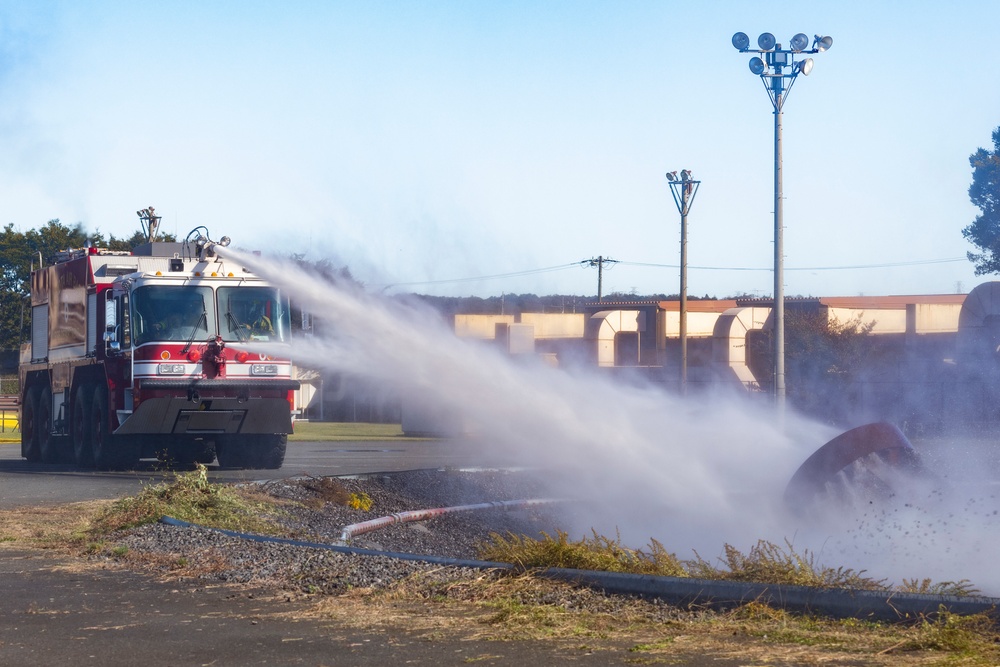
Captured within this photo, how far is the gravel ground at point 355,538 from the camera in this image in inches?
336

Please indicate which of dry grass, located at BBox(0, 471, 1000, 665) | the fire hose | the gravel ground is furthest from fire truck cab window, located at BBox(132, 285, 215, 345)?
dry grass, located at BBox(0, 471, 1000, 665)

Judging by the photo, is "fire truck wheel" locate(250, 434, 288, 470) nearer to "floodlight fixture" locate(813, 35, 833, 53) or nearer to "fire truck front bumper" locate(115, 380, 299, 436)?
"fire truck front bumper" locate(115, 380, 299, 436)

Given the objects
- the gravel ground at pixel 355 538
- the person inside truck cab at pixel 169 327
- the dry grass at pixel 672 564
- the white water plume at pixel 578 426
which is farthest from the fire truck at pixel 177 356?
the dry grass at pixel 672 564

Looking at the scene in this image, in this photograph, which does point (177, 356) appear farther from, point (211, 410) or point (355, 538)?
point (355, 538)

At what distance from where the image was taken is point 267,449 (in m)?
20.5

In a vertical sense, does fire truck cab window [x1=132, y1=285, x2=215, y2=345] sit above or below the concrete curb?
above

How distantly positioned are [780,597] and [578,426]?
30.1ft

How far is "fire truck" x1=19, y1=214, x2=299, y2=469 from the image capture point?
60.9 ft

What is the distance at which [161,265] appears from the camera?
19750 mm

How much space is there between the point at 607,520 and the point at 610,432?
1238 millimetres

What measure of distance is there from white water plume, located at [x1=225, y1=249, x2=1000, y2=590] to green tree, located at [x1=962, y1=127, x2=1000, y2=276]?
4587 centimetres

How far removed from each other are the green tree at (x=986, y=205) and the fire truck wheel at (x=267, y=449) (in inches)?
1830

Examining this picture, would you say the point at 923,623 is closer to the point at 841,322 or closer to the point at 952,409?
the point at 952,409

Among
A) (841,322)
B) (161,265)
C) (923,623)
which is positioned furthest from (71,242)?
(923,623)
